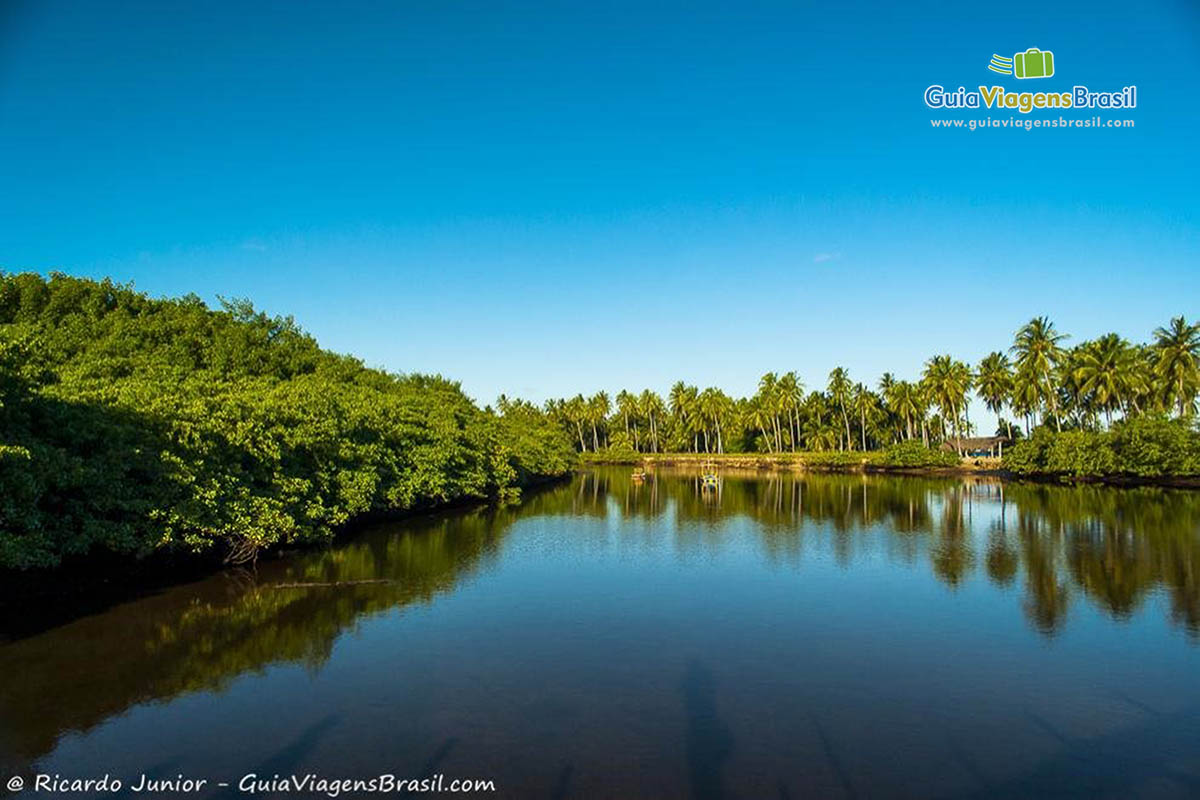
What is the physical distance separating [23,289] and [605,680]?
46.4 m

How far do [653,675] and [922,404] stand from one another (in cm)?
9303

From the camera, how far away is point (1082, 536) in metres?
36.8

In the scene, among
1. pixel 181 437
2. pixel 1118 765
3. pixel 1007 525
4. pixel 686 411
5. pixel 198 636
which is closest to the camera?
pixel 1118 765

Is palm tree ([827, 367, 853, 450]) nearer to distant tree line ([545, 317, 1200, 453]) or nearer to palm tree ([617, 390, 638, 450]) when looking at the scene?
distant tree line ([545, 317, 1200, 453])

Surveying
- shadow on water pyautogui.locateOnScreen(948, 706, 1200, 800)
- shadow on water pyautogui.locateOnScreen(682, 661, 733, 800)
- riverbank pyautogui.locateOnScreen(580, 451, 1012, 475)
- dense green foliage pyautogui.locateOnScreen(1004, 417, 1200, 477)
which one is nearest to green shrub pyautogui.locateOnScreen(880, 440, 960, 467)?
riverbank pyautogui.locateOnScreen(580, 451, 1012, 475)

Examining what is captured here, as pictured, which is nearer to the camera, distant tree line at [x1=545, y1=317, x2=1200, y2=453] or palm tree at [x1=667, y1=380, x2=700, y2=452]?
distant tree line at [x1=545, y1=317, x2=1200, y2=453]

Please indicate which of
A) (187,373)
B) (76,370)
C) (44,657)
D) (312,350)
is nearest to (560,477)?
(312,350)

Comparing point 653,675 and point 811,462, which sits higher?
point 811,462

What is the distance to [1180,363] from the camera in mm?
65750

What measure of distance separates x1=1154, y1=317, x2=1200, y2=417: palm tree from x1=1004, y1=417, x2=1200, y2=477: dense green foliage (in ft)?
18.2

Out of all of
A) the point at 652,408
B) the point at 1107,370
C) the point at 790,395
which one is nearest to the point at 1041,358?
the point at 1107,370

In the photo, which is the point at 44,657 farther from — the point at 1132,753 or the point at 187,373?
the point at 1132,753

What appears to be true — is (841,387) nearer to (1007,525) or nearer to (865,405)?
(865,405)

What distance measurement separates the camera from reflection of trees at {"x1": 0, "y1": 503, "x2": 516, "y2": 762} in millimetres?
14938
